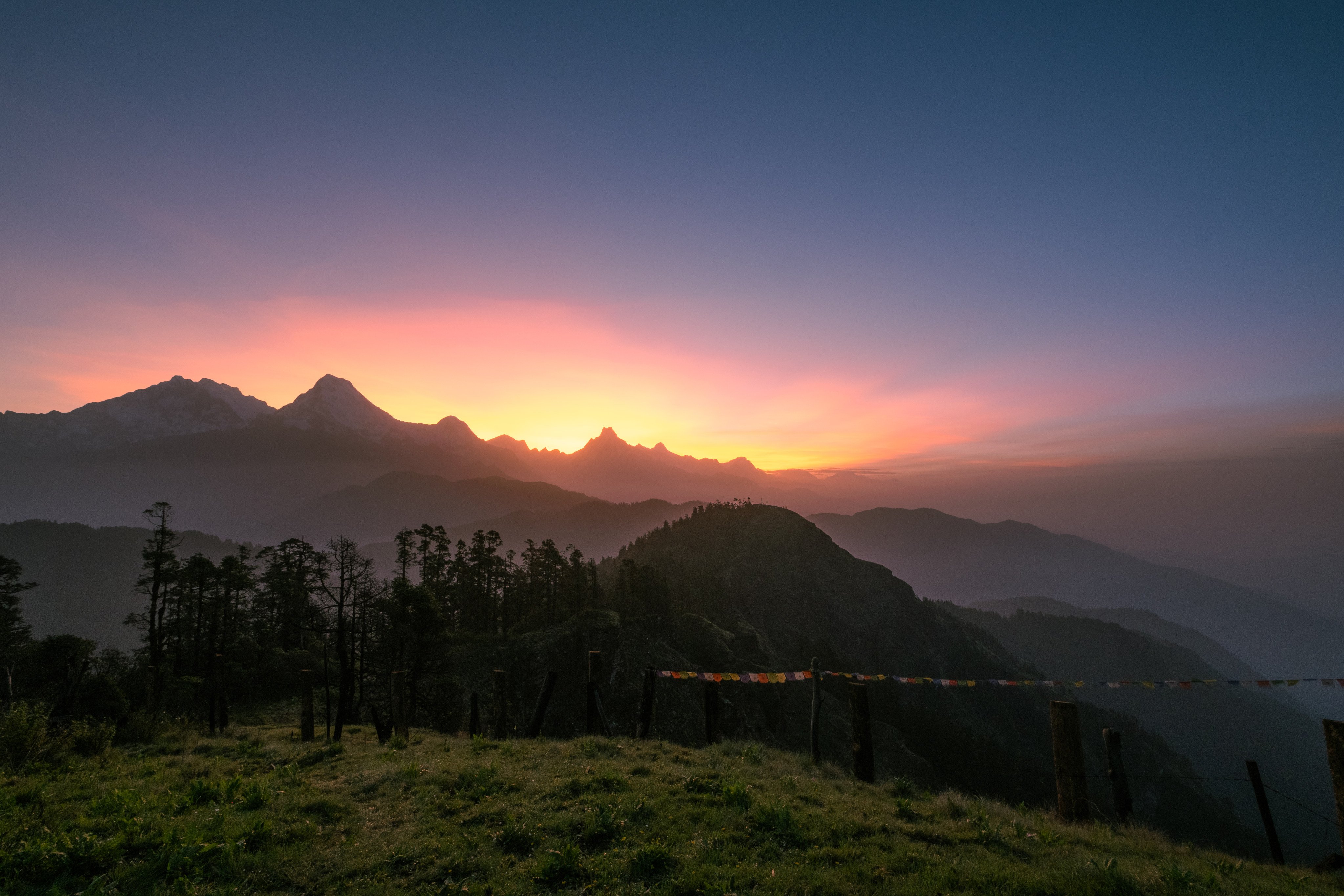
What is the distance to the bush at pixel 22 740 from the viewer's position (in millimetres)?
12508

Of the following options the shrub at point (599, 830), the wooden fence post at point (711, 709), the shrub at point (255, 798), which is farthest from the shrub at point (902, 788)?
the shrub at point (255, 798)

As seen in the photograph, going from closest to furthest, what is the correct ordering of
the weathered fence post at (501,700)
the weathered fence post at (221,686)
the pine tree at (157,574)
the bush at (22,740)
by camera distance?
1. the bush at (22,740)
2. the weathered fence post at (501,700)
3. the weathered fence post at (221,686)
4. the pine tree at (157,574)

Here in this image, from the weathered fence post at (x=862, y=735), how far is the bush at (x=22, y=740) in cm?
1868

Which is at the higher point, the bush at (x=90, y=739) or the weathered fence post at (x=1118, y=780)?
the bush at (x=90, y=739)

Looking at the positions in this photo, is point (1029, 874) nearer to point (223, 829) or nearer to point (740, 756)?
point (740, 756)

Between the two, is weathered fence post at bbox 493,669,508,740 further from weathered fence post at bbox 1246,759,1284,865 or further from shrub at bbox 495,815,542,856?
weathered fence post at bbox 1246,759,1284,865

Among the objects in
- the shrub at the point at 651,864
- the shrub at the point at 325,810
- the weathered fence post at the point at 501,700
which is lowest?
the weathered fence post at the point at 501,700

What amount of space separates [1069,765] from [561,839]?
33.2 feet

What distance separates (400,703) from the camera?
19156 mm

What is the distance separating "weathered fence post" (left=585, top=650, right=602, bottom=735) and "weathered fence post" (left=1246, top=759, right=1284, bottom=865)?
16.6m

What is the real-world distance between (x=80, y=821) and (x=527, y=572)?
283 ft

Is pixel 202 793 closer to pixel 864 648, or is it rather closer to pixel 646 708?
pixel 646 708

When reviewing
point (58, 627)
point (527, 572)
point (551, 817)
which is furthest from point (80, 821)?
point (58, 627)

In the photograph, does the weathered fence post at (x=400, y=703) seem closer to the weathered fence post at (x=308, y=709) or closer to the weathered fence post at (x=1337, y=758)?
the weathered fence post at (x=308, y=709)
